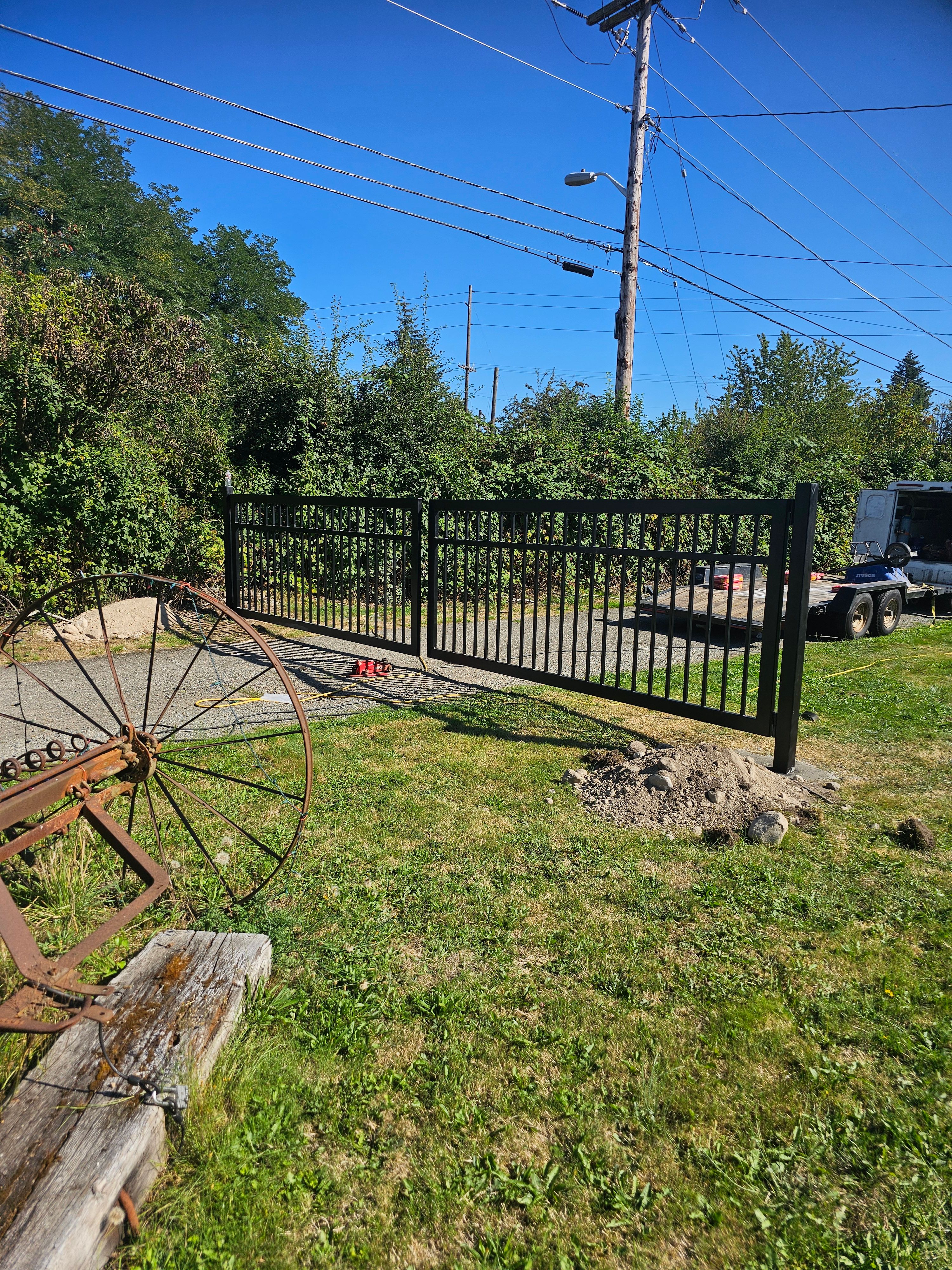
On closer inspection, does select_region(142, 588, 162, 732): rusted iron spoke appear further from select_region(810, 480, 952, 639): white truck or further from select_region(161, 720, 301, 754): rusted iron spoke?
select_region(810, 480, 952, 639): white truck

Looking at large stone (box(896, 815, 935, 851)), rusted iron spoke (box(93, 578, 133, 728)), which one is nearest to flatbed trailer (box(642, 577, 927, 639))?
large stone (box(896, 815, 935, 851))

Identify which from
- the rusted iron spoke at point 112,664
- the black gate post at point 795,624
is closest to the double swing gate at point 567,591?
the black gate post at point 795,624

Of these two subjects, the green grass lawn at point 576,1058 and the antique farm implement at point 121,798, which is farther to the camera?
the antique farm implement at point 121,798

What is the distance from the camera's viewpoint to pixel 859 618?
1030 centimetres

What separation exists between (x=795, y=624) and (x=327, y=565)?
5.03 meters

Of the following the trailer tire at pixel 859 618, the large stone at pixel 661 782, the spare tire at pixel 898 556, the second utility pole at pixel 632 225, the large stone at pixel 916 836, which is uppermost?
the second utility pole at pixel 632 225

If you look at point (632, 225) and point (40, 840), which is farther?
point (632, 225)

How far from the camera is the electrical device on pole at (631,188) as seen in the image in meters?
14.9

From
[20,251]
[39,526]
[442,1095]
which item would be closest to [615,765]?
[442,1095]

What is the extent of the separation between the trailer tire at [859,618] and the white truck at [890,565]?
0.01 m

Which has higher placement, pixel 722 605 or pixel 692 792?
pixel 722 605

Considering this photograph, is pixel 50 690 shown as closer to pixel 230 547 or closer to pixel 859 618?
pixel 230 547

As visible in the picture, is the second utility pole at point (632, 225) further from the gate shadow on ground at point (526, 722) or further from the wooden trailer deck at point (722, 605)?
the gate shadow on ground at point (526, 722)

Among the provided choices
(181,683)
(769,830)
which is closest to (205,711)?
(181,683)
